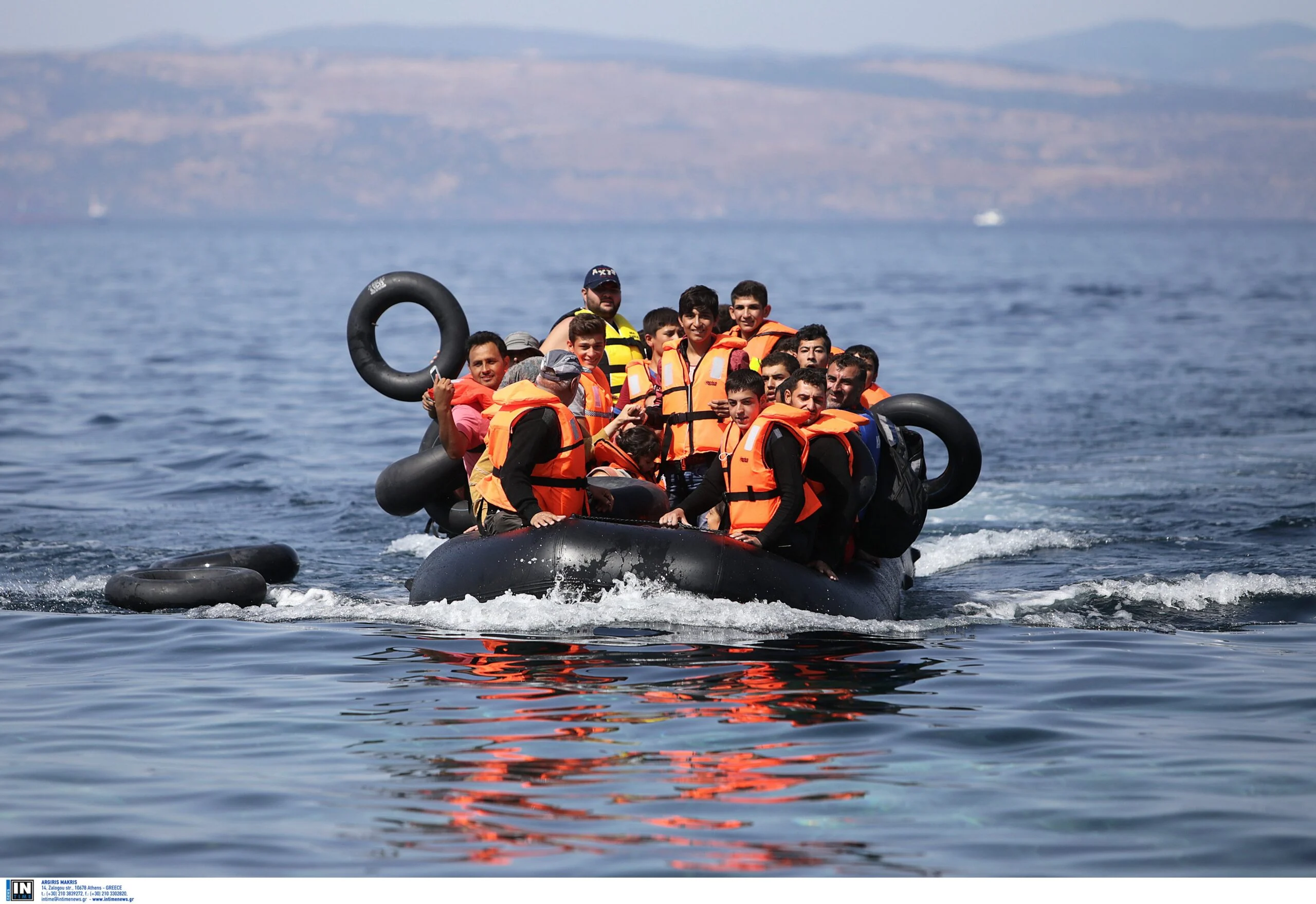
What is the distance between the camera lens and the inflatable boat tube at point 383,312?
1113 centimetres

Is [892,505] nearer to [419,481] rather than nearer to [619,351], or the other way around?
[619,351]

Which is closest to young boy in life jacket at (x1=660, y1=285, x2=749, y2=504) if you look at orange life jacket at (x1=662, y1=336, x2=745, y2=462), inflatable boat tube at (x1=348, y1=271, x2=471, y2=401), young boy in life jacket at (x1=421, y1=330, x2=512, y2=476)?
orange life jacket at (x1=662, y1=336, x2=745, y2=462)

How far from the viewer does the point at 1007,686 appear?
823 cm

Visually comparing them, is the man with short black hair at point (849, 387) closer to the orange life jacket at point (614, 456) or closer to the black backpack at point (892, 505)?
the black backpack at point (892, 505)

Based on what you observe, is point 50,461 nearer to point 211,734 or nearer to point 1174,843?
point 211,734

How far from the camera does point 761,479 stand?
892cm

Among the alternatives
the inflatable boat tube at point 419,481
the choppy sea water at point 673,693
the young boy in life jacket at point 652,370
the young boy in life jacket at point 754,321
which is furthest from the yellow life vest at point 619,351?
the choppy sea water at point 673,693

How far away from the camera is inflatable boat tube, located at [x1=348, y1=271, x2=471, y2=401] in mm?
11133

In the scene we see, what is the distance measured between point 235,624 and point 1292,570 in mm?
→ 7554

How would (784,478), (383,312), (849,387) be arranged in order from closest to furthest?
1. (784,478)
2. (849,387)
3. (383,312)

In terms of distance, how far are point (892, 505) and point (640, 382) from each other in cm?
182
